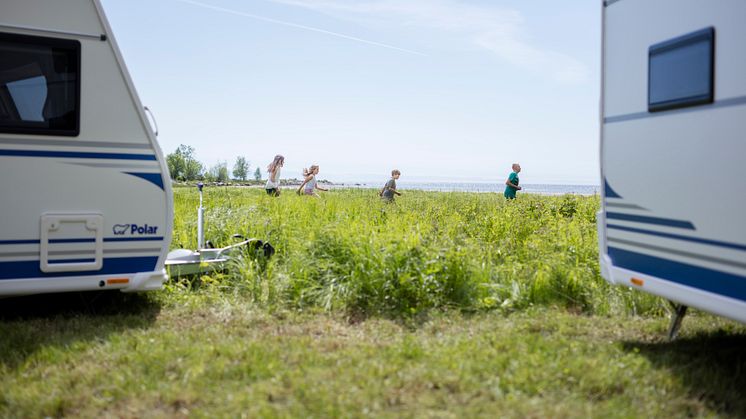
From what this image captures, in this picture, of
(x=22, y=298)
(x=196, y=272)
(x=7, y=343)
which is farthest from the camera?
(x=196, y=272)

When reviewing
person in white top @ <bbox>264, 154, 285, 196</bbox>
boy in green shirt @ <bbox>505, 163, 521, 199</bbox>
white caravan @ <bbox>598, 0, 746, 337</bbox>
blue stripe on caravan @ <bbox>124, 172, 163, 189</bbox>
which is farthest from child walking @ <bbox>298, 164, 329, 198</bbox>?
white caravan @ <bbox>598, 0, 746, 337</bbox>

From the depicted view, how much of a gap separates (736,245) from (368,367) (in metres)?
2.61

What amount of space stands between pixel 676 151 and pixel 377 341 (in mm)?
2770

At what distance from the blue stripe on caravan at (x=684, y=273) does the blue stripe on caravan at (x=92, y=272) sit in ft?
14.2

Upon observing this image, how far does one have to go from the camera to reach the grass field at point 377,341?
12.7 feet

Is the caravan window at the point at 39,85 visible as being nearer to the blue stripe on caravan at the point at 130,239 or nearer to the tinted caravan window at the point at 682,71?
the blue stripe on caravan at the point at 130,239

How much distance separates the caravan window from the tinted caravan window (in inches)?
198

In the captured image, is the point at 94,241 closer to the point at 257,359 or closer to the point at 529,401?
the point at 257,359

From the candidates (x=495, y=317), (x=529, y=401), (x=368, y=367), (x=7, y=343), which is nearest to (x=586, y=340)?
(x=495, y=317)

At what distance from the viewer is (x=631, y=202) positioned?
5.05 metres

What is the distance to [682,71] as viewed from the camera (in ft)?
14.6

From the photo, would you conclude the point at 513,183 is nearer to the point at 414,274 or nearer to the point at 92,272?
the point at 414,274

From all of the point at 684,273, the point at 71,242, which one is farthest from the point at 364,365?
the point at 71,242

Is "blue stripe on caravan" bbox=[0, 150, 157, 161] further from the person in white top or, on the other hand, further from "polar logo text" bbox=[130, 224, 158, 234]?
the person in white top
